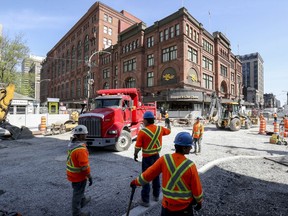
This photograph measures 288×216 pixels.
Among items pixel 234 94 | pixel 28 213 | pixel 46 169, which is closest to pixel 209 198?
pixel 28 213

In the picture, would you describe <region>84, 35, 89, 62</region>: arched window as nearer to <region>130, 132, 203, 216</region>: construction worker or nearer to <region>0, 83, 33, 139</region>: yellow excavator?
<region>0, 83, 33, 139</region>: yellow excavator

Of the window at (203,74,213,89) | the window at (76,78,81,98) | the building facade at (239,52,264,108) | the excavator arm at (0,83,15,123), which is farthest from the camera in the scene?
the building facade at (239,52,264,108)

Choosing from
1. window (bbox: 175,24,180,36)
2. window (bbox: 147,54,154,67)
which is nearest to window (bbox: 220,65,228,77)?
window (bbox: 175,24,180,36)

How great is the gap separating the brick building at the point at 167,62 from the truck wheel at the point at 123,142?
19211 millimetres

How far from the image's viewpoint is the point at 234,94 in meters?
56.8

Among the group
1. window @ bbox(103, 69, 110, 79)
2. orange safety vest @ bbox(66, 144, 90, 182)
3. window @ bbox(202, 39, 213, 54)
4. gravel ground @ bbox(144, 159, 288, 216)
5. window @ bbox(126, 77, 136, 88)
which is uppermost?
window @ bbox(202, 39, 213, 54)

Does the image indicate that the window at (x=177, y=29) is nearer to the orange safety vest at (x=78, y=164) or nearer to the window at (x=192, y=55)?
the window at (x=192, y=55)

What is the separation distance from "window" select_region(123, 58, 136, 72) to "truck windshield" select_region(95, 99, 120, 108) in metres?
33.7

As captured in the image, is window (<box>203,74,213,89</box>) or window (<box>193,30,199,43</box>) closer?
window (<box>193,30,199,43</box>)

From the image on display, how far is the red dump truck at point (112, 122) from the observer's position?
8.59m

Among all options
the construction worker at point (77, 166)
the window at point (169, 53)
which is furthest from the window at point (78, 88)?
the construction worker at point (77, 166)

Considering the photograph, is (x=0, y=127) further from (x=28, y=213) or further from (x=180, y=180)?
(x=180, y=180)

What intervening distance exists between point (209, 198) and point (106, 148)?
6.30 m

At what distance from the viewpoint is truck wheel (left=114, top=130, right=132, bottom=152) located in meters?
9.15
